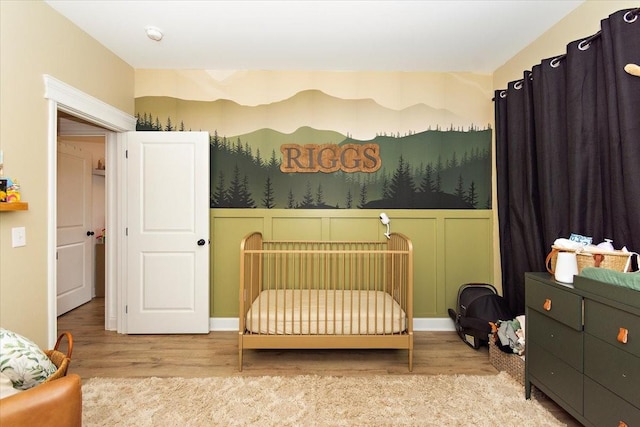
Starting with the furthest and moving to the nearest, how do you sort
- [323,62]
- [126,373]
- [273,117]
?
[273,117] → [323,62] → [126,373]

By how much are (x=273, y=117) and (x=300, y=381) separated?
2.24m

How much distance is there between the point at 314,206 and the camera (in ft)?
10.5

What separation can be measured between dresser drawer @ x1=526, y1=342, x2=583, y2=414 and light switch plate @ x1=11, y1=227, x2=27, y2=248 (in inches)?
118

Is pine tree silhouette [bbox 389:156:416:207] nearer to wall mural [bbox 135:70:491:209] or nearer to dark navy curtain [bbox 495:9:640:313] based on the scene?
wall mural [bbox 135:70:491:209]

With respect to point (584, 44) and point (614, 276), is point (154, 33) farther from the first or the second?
point (614, 276)

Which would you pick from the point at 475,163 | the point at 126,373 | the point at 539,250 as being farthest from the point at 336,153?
the point at 126,373

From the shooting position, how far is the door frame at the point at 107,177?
213cm

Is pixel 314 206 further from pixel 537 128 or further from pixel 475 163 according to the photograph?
pixel 537 128

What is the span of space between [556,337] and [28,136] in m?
3.13

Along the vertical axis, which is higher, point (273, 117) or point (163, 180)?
point (273, 117)

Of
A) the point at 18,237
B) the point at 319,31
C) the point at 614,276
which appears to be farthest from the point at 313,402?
the point at 319,31

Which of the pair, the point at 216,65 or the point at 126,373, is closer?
the point at 126,373

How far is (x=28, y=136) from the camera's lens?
1968 mm

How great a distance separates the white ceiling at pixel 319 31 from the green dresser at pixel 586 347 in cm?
175
